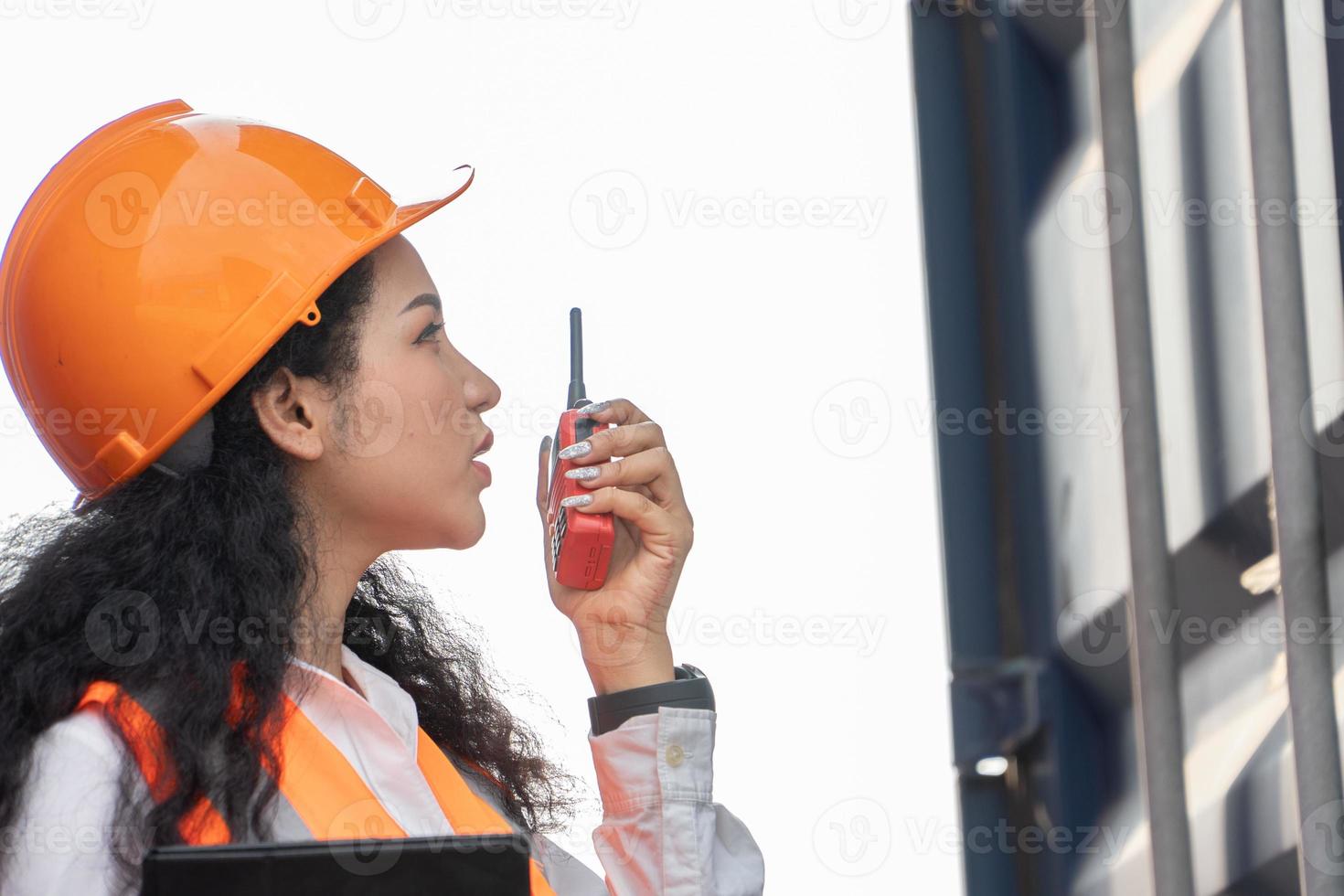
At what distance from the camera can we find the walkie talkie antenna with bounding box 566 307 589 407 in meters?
1.65

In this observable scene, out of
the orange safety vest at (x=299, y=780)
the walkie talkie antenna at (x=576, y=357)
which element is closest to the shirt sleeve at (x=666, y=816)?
the orange safety vest at (x=299, y=780)

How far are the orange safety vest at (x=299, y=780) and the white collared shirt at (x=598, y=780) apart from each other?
0.9 inches

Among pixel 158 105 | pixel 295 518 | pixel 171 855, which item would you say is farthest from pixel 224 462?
pixel 171 855

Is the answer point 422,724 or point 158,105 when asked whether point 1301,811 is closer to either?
point 422,724

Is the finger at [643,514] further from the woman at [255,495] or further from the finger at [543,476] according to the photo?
the finger at [543,476]

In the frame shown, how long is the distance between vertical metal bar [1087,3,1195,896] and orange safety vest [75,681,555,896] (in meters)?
0.53

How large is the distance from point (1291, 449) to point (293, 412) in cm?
93

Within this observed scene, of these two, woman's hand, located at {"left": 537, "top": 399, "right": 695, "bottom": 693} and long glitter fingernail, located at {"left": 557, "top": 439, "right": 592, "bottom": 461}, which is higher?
long glitter fingernail, located at {"left": 557, "top": 439, "right": 592, "bottom": 461}

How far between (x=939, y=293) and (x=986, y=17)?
0.32 meters

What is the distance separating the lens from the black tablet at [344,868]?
93 centimetres

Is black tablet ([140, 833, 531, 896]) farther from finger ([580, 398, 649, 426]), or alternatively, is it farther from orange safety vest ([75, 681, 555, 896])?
finger ([580, 398, 649, 426])

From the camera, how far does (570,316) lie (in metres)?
1.67

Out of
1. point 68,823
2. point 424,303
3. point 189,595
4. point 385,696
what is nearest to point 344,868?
Result: point 68,823

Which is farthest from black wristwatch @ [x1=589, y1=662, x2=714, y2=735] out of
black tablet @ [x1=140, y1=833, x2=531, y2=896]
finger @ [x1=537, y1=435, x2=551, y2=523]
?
black tablet @ [x1=140, y1=833, x2=531, y2=896]
